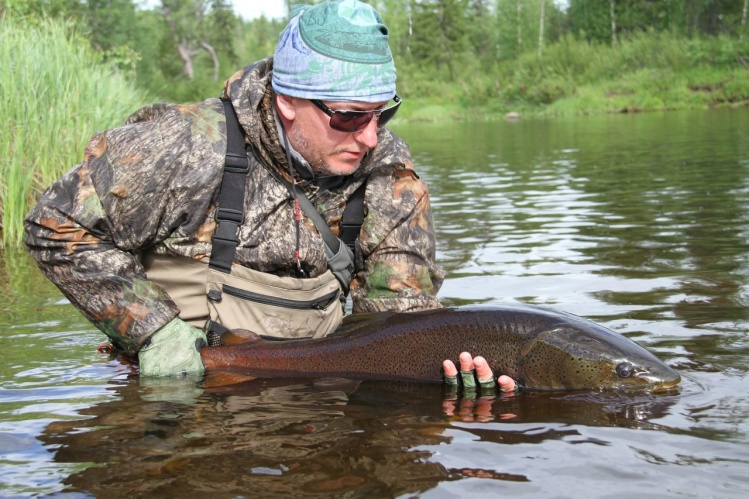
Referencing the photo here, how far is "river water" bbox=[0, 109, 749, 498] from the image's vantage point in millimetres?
2947

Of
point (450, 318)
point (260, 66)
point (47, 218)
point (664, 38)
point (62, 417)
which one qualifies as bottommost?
point (62, 417)

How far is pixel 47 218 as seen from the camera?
4051mm

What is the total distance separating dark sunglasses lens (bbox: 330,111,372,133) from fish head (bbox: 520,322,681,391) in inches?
50.1

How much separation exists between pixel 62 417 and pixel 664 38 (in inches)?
1556

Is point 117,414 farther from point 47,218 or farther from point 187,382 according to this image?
point 47,218

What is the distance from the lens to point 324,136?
4113mm

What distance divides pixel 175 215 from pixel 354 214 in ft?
3.12

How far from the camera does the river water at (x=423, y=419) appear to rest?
116 inches

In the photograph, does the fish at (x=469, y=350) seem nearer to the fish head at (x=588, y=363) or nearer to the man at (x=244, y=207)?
the fish head at (x=588, y=363)

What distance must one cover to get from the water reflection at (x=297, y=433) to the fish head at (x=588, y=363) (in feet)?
0.30

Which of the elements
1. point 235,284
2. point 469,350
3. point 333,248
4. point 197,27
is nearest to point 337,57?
point 333,248

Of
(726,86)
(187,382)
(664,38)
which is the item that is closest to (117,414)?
(187,382)

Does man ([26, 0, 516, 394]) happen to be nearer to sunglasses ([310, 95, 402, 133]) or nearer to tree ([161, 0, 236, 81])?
sunglasses ([310, 95, 402, 133])

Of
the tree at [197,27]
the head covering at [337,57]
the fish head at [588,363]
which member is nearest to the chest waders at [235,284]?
the head covering at [337,57]
